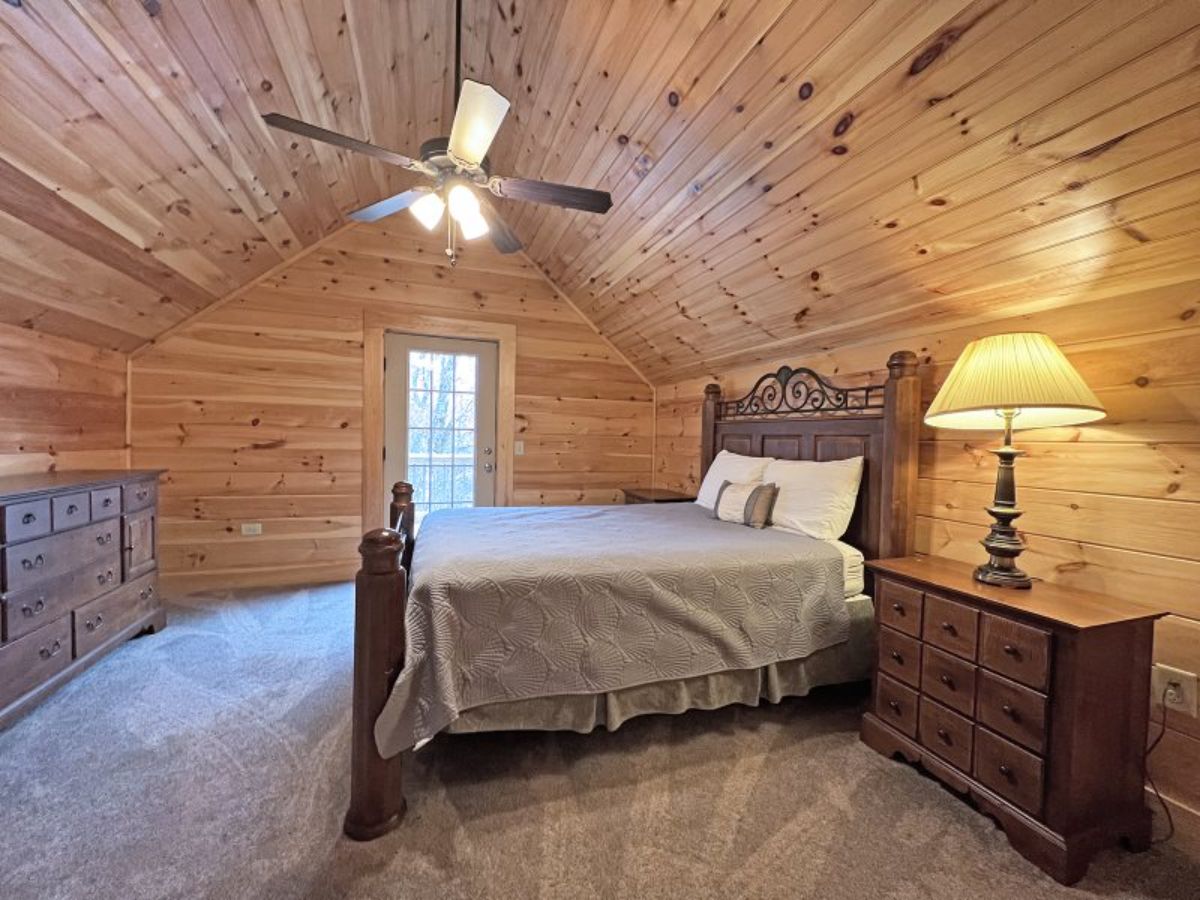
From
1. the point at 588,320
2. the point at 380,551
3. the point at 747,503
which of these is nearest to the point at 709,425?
the point at 747,503

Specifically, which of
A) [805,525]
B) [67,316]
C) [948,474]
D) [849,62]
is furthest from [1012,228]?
[67,316]

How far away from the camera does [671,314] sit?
11.8ft

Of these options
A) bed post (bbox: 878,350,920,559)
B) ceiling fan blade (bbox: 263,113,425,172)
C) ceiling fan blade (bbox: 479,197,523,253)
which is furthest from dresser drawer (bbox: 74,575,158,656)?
bed post (bbox: 878,350,920,559)

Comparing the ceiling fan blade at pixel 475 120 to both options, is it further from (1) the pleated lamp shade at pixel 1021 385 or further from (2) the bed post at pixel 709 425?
(2) the bed post at pixel 709 425

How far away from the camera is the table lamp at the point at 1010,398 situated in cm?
151

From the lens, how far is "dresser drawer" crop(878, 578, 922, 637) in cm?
181

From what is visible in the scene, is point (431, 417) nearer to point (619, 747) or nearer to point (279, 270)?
point (279, 270)

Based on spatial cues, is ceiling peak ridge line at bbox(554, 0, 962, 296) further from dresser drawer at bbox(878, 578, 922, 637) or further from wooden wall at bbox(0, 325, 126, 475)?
wooden wall at bbox(0, 325, 126, 475)

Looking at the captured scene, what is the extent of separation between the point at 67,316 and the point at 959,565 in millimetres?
4437

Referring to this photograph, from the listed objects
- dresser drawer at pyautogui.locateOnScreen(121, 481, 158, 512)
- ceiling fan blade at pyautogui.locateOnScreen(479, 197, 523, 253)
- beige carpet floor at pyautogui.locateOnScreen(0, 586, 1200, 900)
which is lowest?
beige carpet floor at pyautogui.locateOnScreen(0, 586, 1200, 900)

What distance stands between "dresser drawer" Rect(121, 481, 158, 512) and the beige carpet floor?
0.90 meters

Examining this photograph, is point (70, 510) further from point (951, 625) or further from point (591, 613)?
point (951, 625)

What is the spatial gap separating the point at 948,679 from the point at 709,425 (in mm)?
2293

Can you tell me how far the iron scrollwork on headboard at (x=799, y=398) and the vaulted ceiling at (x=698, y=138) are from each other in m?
0.25
